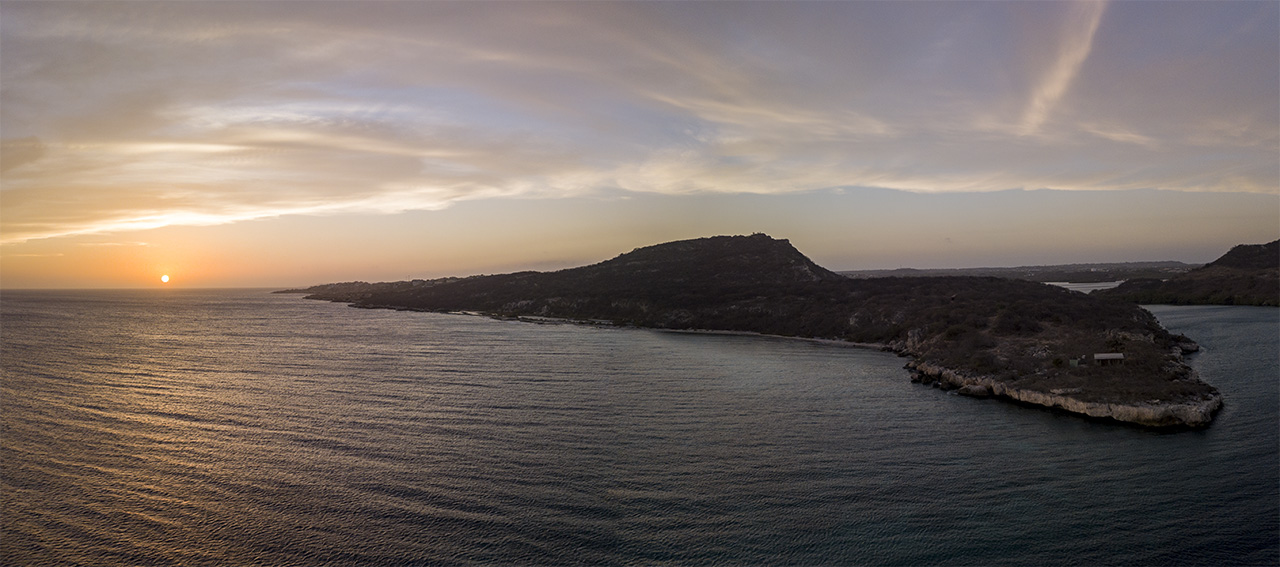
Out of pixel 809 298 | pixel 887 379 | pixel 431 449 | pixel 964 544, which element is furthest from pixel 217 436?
pixel 809 298

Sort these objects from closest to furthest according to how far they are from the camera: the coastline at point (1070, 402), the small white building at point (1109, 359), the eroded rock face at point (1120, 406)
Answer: the eroded rock face at point (1120, 406) → the coastline at point (1070, 402) → the small white building at point (1109, 359)

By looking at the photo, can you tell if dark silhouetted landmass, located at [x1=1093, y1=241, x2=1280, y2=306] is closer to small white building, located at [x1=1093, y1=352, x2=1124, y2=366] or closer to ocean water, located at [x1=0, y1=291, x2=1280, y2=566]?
ocean water, located at [x1=0, y1=291, x2=1280, y2=566]

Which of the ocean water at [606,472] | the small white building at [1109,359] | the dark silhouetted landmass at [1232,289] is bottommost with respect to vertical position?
the ocean water at [606,472]

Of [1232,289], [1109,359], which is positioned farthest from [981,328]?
[1232,289]

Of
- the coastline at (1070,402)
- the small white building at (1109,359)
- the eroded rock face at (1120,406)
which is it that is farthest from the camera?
the small white building at (1109,359)

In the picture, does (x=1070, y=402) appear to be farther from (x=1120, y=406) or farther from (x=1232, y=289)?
(x=1232, y=289)

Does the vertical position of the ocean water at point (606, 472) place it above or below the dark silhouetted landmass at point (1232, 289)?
below

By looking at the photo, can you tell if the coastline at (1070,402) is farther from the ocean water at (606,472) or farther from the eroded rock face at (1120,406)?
the ocean water at (606,472)

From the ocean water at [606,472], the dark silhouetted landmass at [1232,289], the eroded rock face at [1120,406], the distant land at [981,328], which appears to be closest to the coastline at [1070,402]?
the eroded rock face at [1120,406]
